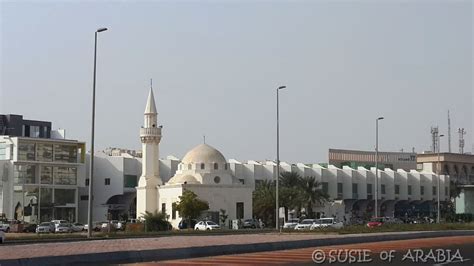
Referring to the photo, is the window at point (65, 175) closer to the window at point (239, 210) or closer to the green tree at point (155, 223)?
the window at point (239, 210)

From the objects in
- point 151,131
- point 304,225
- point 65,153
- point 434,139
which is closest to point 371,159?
point 434,139

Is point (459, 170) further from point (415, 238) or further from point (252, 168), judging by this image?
point (415, 238)

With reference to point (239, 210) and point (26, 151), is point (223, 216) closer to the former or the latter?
point (239, 210)

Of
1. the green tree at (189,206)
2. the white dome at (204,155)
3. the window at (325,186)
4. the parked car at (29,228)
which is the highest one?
the white dome at (204,155)

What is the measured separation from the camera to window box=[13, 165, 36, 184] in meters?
95.4

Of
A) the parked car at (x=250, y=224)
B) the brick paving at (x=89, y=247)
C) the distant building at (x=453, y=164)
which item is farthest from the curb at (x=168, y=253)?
the distant building at (x=453, y=164)

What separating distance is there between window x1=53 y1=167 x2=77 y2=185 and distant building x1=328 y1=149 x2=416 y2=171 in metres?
53.6

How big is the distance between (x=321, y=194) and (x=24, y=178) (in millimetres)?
38735

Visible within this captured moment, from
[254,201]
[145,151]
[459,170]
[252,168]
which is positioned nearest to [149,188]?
[145,151]

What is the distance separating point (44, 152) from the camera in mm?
99938

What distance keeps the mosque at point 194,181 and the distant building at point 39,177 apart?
10.6 metres

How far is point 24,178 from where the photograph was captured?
9594 cm

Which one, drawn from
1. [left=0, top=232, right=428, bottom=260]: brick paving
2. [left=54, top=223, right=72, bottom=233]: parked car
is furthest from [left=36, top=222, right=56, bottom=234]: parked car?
[left=0, top=232, right=428, bottom=260]: brick paving

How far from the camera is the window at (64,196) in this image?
3907 inches
